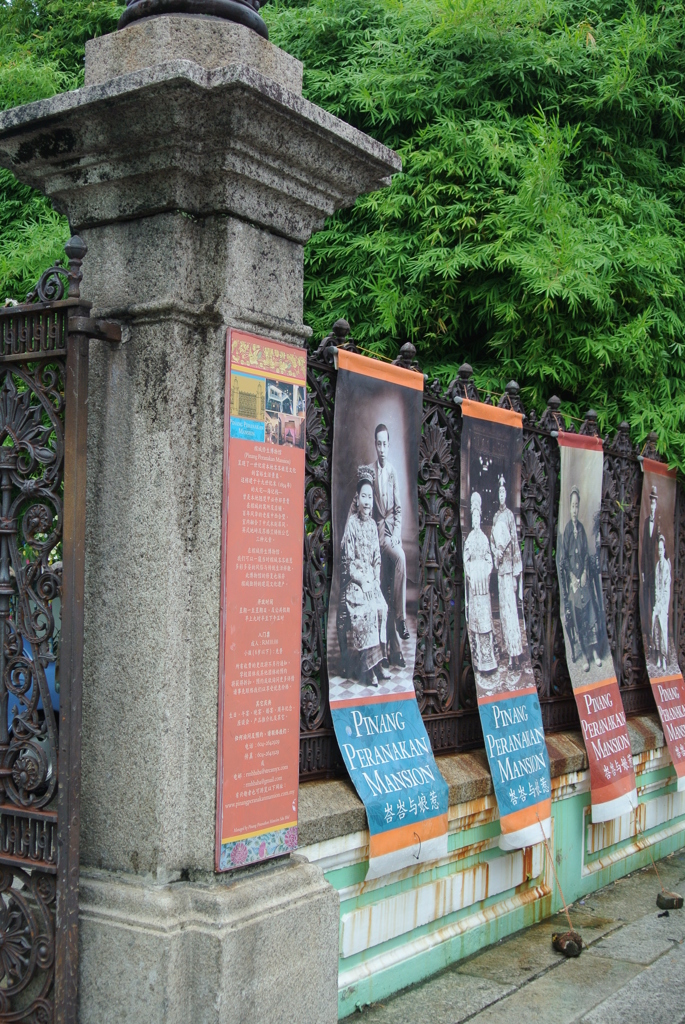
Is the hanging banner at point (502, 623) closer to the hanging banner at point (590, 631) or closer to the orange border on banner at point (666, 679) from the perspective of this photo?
the hanging banner at point (590, 631)

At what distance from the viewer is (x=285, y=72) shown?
3.94 m

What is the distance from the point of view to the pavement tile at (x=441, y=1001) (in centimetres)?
439

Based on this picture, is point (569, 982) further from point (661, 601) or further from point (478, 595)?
point (661, 601)

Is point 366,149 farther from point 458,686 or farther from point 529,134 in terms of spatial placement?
point 529,134

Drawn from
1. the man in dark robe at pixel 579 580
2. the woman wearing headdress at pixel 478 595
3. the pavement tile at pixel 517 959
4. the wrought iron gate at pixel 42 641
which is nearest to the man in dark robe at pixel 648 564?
the man in dark robe at pixel 579 580

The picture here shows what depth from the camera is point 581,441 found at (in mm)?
6750

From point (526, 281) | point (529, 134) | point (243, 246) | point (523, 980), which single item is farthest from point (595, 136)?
point (523, 980)

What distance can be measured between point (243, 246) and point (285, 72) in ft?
2.52

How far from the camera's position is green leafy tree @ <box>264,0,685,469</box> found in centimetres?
853

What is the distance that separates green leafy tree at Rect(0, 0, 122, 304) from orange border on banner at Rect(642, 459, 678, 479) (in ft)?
18.6

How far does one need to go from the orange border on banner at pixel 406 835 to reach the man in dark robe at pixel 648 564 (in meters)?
3.47

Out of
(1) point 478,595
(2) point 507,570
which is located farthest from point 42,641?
(2) point 507,570

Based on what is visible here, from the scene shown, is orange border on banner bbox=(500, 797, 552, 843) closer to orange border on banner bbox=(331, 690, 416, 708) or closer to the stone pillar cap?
orange border on banner bbox=(331, 690, 416, 708)

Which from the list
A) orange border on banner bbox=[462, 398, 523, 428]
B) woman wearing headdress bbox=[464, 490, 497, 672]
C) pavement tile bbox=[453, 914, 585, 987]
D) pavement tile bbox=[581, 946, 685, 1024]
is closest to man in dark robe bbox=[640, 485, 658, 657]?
orange border on banner bbox=[462, 398, 523, 428]
